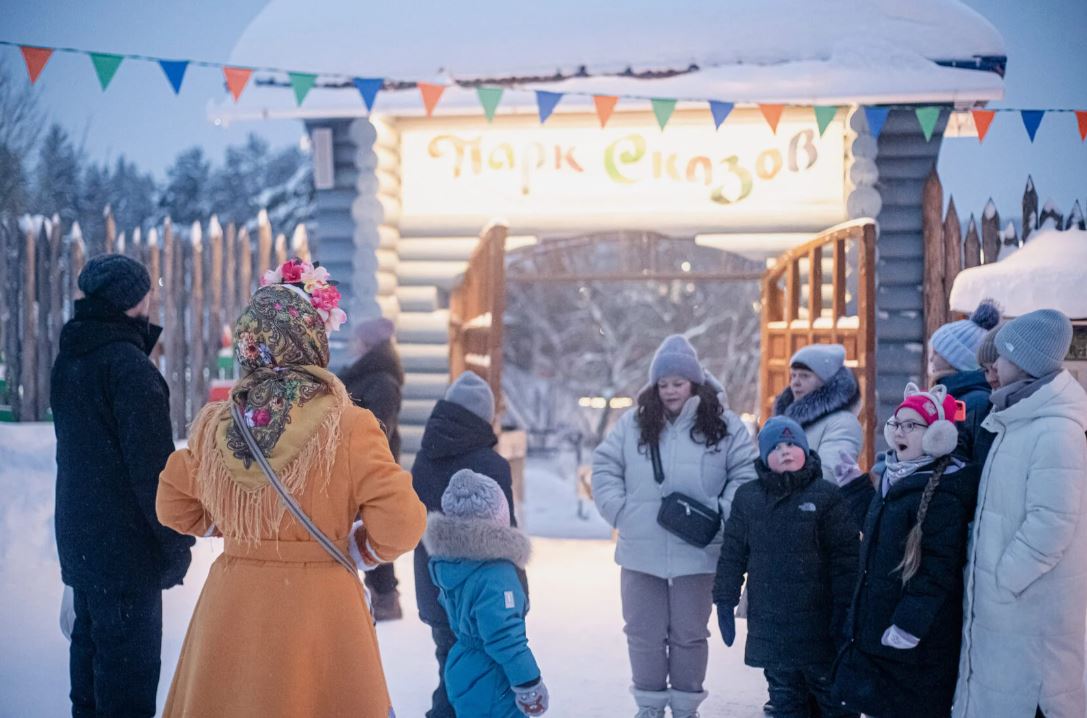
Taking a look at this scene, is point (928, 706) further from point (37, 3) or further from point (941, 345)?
point (37, 3)

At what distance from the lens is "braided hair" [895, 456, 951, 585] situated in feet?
10.6

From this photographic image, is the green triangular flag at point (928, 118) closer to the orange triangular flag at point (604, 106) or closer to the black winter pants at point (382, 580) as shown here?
the orange triangular flag at point (604, 106)

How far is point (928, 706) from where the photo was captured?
327 cm

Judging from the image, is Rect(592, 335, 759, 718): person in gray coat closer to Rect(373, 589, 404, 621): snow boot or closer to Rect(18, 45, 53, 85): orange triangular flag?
Rect(373, 589, 404, 621): snow boot

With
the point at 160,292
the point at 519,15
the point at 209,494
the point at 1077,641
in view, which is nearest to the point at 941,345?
the point at 1077,641

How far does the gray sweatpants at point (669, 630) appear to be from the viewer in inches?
159

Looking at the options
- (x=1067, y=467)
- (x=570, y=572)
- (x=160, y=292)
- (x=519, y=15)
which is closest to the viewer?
(x=1067, y=467)

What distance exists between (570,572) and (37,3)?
15.5 metres

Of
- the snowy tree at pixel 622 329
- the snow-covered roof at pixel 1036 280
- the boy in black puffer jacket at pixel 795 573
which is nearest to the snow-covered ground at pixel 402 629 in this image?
the boy in black puffer jacket at pixel 795 573

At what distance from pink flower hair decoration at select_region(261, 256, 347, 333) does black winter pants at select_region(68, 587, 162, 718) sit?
4.35 ft

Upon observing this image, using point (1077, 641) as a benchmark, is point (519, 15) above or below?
above

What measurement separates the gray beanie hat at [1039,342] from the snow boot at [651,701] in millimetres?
1820

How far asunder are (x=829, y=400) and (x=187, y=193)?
93.7 ft

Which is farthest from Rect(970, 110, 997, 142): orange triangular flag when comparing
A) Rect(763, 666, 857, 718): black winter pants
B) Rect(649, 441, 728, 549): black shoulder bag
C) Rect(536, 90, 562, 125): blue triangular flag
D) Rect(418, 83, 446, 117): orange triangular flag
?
Rect(763, 666, 857, 718): black winter pants
